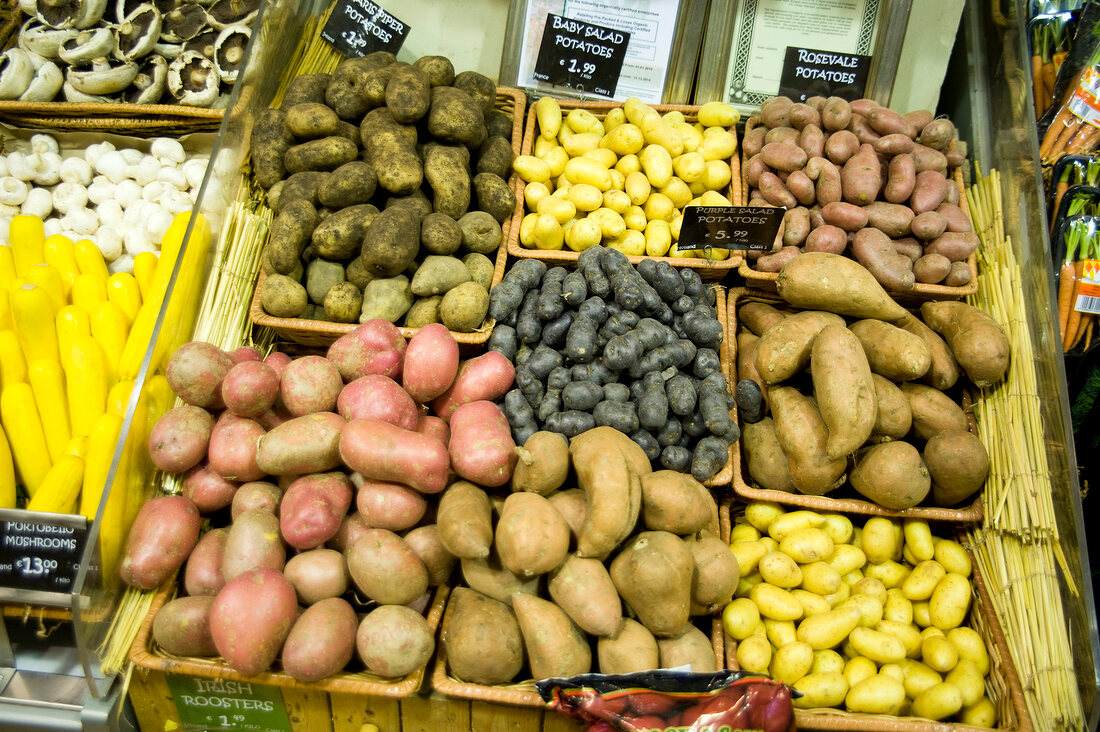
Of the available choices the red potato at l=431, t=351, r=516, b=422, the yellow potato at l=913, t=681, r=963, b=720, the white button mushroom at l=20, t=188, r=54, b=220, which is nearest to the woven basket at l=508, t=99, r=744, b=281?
the red potato at l=431, t=351, r=516, b=422

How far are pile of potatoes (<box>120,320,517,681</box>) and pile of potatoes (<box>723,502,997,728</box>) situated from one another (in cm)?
85

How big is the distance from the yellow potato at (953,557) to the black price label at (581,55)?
2.21 m

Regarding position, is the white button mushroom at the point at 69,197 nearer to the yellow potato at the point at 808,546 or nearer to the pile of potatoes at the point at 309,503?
the pile of potatoes at the point at 309,503

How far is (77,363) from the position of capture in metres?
2.05

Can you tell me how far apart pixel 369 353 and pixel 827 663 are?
1528 mm

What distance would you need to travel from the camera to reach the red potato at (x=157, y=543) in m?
1.76

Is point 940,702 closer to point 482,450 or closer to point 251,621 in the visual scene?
point 482,450

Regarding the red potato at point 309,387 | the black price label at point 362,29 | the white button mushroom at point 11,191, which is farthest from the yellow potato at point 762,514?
the white button mushroom at point 11,191

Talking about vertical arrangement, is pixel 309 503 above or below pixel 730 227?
A: below

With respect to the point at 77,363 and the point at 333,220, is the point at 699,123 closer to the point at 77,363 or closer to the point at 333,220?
the point at 333,220

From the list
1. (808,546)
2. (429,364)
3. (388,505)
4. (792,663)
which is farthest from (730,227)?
(388,505)

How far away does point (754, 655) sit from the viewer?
1852mm

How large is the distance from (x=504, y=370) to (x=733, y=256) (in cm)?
103

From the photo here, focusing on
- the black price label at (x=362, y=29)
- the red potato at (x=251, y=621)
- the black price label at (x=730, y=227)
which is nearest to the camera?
the red potato at (x=251, y=621)
